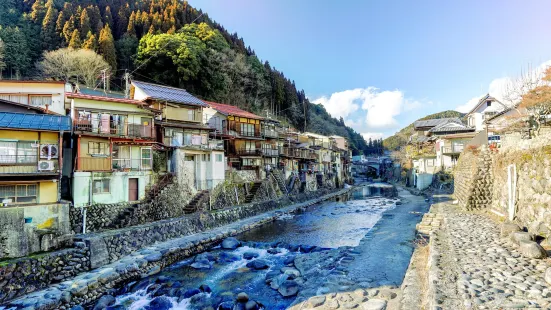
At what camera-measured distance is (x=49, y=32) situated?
38.9 meters

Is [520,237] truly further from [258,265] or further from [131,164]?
[131,164]

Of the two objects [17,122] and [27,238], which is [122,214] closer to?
[27,238]

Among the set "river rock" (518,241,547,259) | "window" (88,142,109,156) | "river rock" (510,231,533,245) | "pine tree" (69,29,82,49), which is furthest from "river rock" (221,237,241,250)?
"pine tree" (69,29,82,49)

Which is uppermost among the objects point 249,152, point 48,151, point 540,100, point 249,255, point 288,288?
point 540,100

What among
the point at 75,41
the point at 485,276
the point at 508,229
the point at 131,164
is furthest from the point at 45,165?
the point at 75,41

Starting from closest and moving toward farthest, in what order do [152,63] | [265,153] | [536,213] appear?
[536,213] < [265,153] < [152,63]

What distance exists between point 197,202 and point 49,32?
3456cm

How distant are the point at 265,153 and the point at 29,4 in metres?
43.4

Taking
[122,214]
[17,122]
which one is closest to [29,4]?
[17,122]

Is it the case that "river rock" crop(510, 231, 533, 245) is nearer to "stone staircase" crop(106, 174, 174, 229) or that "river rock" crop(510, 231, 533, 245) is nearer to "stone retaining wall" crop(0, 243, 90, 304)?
"stone retaining wall" crop(0, 243, 90, 304)

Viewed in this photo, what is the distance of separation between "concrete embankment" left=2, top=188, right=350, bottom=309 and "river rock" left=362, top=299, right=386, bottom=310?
37.8 ft

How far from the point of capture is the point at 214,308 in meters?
11.2

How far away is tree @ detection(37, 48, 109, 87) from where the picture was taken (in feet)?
110

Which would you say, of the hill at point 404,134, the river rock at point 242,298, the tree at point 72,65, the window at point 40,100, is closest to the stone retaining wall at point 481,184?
the river rock at point 242,298
